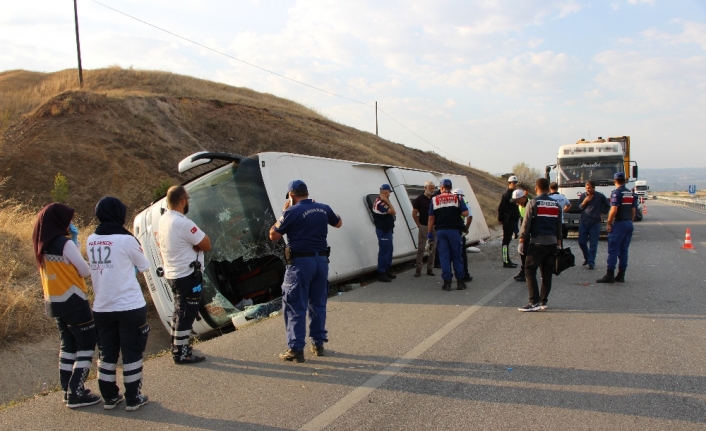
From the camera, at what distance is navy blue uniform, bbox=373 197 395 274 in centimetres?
894

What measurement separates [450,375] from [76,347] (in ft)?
10.3

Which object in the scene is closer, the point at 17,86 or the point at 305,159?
the point at 305,159

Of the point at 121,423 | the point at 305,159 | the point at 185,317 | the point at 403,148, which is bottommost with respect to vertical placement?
the point at 121,423

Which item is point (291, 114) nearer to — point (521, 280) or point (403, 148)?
point (403, 148)

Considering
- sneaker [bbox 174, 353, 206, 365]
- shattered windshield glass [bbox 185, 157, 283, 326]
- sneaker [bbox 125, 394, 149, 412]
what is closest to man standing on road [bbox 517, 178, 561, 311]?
shattered windshield glass [bbox 185, 157, 283, 326]

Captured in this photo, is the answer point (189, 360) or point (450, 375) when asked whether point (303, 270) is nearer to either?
point (189, 360)

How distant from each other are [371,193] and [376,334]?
15.4 ft

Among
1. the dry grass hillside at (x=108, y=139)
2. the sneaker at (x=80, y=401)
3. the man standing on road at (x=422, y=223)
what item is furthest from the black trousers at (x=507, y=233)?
the dry grass hillside at (x=108, y=139)

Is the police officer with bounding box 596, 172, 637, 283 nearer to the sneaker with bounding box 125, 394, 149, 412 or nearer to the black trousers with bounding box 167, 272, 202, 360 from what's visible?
the black trousers with bounding box 167, 272, 202, 360

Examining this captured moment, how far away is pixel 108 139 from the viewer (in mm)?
22844

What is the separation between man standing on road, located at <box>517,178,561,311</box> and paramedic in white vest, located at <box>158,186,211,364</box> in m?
4.18

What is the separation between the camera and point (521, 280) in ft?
29.0

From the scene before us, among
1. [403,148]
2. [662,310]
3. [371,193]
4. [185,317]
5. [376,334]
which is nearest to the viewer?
[185,317]

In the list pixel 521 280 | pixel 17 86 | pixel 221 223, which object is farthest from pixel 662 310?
pixel 17 86
